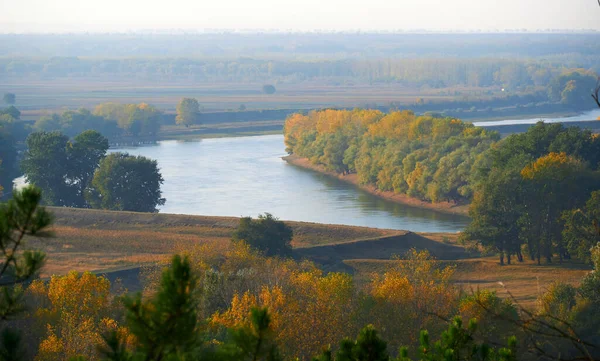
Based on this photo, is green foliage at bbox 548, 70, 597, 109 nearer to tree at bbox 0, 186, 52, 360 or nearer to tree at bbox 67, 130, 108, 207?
tree at bbox 67, 130, 108, 207

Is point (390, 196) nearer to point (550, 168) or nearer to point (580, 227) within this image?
point (550, 168)

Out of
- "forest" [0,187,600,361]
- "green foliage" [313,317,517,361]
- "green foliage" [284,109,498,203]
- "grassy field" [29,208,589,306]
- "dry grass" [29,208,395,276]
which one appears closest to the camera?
"green foliage" [313,317,517,361]

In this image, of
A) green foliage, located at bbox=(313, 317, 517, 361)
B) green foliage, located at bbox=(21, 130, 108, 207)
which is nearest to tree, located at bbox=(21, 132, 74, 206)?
green foliage, located at bbox=(21, 130, 108, 207)

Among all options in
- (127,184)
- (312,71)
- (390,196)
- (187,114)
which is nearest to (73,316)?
(127,184)

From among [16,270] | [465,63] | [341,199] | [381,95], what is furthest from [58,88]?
[16,270]

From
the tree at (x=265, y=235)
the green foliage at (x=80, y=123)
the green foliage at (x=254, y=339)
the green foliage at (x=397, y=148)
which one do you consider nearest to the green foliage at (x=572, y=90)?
the green foliage at (x=397, y=148)

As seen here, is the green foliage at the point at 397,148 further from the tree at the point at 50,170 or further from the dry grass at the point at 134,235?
the tree at the point at 50,170
